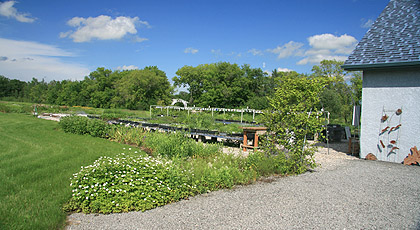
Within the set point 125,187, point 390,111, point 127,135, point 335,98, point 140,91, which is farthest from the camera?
point 140,91

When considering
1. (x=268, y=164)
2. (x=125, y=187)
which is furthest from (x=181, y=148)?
(x=125, y=187)

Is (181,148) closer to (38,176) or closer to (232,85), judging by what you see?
(38,176)

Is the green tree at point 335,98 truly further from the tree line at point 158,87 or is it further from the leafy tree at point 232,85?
the leafy tree at point 232,85

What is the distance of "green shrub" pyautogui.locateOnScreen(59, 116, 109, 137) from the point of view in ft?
38.9

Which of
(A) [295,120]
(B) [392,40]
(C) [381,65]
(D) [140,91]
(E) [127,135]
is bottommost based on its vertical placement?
(E) [127,135]

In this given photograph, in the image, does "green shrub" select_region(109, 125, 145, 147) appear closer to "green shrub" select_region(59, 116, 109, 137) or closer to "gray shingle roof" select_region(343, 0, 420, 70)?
"green shrub" select_region(59, 116, 109, 137)

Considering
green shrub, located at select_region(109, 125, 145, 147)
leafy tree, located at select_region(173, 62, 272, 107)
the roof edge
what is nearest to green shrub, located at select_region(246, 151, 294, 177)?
the roof edge

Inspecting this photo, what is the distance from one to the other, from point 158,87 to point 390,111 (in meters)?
38.0

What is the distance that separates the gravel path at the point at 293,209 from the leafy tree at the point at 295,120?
75 cm

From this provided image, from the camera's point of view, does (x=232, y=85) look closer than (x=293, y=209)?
No

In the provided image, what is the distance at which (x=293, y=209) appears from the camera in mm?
4164

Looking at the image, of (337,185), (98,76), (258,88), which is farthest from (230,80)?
(337,185)

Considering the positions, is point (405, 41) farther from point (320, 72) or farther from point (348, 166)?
point (320, 72)

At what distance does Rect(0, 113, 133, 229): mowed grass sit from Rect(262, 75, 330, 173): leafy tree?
4.75 m
